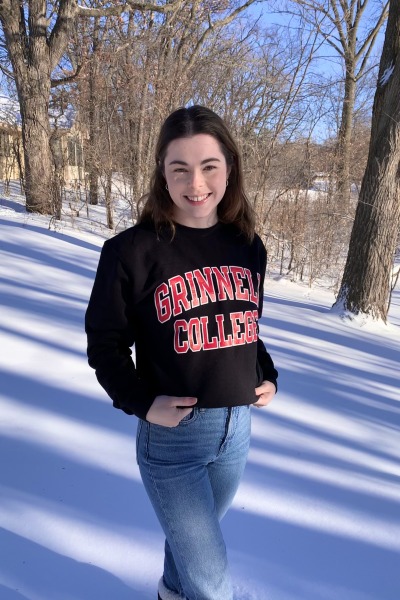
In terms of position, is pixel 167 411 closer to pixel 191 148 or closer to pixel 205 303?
pixel 205 303

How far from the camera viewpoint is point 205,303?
118cm

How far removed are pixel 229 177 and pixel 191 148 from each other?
231mm

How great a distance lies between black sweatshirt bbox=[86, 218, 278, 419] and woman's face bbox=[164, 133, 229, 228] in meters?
0.06

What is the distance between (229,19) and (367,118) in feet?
23.4

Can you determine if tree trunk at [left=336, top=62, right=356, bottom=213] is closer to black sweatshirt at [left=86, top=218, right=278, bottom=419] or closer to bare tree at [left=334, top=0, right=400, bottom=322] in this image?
bare tree at [left=334, top=0, right=400, bottom=322]

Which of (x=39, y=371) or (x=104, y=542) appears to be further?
(x=39, y=371)

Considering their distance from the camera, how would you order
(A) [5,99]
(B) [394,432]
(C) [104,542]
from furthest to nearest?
(A) [5,99] < (B) [394,432] < (C) [104,542]

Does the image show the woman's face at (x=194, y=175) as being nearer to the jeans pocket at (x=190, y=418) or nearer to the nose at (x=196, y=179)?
the nose at (x=196, y=179)

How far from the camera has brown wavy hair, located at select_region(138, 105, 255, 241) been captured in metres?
1.18

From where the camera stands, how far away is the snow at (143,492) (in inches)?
62.8

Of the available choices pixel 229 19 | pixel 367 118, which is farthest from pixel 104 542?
pixel 367 118

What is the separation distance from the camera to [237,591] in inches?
61.5

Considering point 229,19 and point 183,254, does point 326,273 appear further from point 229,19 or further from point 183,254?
point 183,254

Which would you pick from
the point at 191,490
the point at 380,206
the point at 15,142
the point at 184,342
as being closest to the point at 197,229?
the point at 184,342
